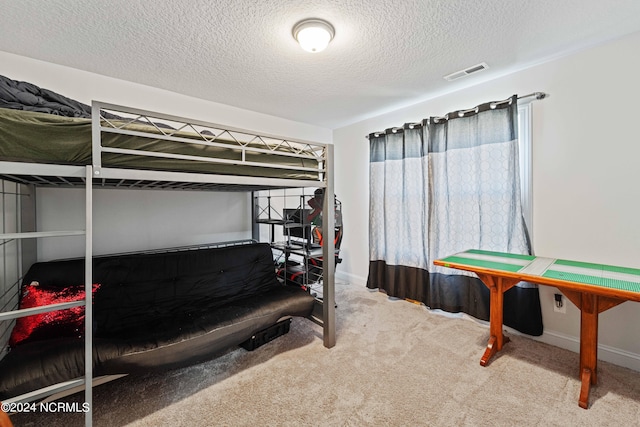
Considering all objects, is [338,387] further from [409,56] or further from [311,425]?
[409,56]

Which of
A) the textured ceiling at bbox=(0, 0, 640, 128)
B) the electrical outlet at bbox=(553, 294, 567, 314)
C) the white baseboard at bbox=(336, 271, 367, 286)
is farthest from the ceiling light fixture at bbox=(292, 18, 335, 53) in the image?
the white baseboard at bbox=(336, 271, 367, 286)

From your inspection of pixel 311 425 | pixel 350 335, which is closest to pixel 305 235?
pixel 350 335

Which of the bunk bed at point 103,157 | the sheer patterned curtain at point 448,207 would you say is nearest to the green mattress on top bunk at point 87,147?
the bunk bed at point 103,157

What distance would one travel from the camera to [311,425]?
1412mm

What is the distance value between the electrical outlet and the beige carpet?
306mm

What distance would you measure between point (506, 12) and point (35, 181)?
3.25 metres

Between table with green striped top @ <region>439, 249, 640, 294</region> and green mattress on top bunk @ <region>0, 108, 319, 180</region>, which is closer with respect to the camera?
green mattress on top bunk @ <region>0, 108, 319, 180</region>

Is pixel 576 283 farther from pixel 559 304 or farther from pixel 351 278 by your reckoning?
pixel 351 278

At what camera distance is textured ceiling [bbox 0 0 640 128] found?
5.12 ft

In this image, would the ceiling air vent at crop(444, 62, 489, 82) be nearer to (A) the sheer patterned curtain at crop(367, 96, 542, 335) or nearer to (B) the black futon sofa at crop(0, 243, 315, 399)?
(A) the sheer patterned curtain at crop(367, 96, 542, 335)

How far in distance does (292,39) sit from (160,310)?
2.21 metres

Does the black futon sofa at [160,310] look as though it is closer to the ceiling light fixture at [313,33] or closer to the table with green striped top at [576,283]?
the table with green striped top at [576,283]

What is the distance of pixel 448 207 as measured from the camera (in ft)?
9.02

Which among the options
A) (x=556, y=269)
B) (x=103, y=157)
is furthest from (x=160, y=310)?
(x=556, y=269)
